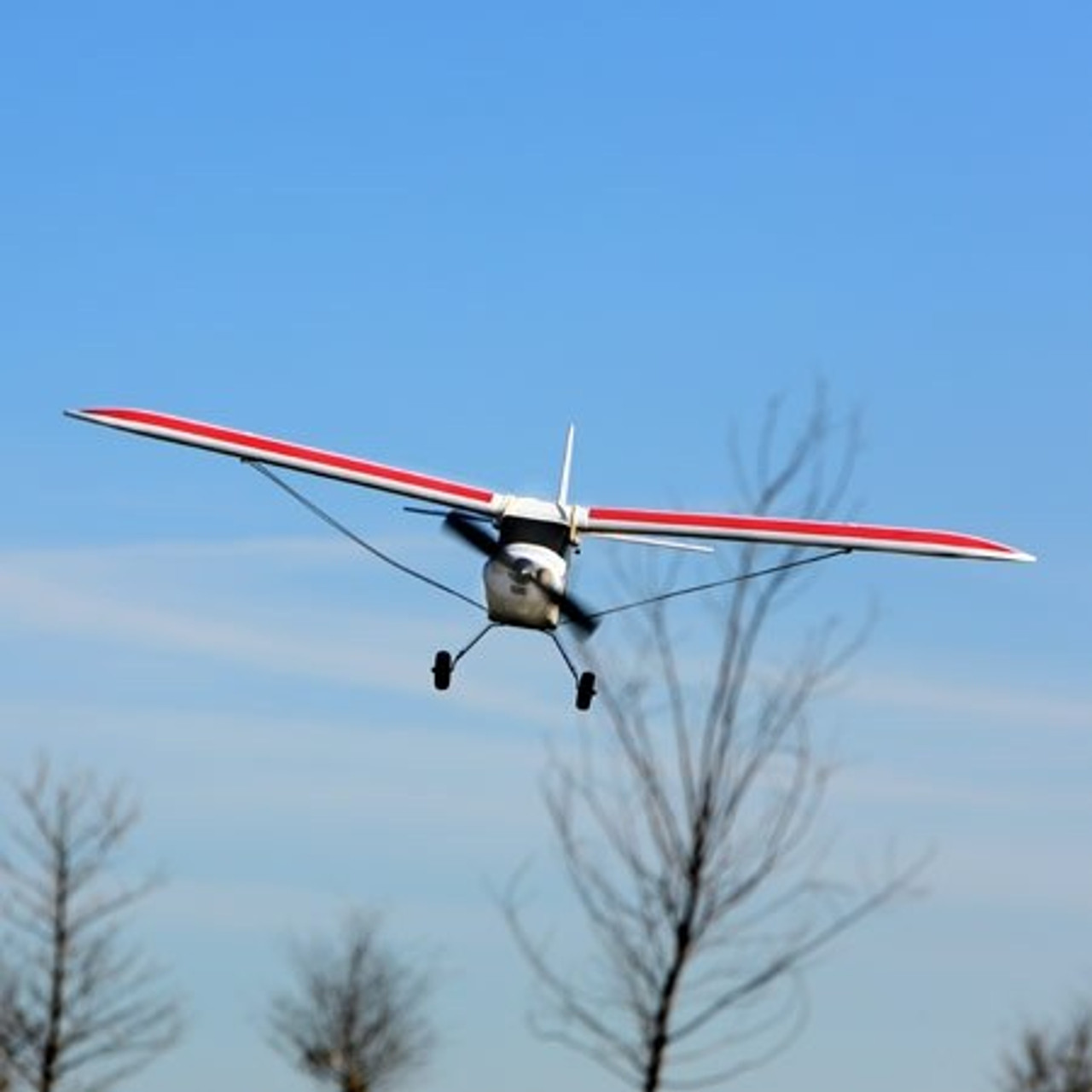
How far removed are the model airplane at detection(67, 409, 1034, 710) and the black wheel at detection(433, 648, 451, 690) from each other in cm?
59

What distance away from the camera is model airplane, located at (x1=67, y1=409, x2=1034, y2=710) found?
30719mm

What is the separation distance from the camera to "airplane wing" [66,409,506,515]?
31250 millimetres

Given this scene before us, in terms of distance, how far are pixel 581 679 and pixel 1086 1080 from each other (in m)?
21.6

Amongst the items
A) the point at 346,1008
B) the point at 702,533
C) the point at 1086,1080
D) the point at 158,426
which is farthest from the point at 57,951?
the point at 1086,1080

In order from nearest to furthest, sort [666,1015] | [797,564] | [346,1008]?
[666,1015] → [797,564] → [346,1008]

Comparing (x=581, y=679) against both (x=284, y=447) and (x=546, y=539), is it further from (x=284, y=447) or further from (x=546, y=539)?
(x=284, y=447)

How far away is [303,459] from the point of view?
31406mm

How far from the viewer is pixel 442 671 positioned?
32.5 m

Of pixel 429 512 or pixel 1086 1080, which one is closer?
pixel 429 512

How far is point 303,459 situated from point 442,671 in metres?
3.05

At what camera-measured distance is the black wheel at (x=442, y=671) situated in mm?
→ 32469

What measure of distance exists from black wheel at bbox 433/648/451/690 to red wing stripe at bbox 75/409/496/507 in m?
2.16

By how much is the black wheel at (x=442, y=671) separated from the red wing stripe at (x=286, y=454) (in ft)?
7.09

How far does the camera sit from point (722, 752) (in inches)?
754
